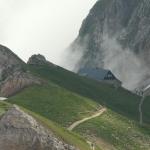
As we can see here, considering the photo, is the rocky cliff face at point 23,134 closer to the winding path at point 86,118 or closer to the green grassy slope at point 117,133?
the green grassy slope at point 117,133

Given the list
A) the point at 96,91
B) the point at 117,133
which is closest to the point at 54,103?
the point at 117,133

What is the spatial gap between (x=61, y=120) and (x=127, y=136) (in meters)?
15.5

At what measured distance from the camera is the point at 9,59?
554ft

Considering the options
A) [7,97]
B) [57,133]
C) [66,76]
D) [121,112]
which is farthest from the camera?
[66,76]

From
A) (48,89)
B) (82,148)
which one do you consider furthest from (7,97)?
(82,148)

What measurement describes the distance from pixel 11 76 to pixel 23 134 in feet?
322

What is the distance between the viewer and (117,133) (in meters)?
117

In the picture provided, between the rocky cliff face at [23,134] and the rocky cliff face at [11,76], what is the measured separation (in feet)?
296

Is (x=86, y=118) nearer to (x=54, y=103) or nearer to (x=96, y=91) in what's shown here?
(x=54, y=103)

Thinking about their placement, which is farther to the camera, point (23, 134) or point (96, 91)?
point (96, 91)

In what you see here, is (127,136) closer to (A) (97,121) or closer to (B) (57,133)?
(A) (97,121)

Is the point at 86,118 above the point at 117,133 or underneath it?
underneath

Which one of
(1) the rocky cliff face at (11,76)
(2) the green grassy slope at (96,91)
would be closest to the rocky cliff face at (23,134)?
(1) the rocky cliff face at (11,76)

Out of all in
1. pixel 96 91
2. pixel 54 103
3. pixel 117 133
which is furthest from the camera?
pixel 96 91
